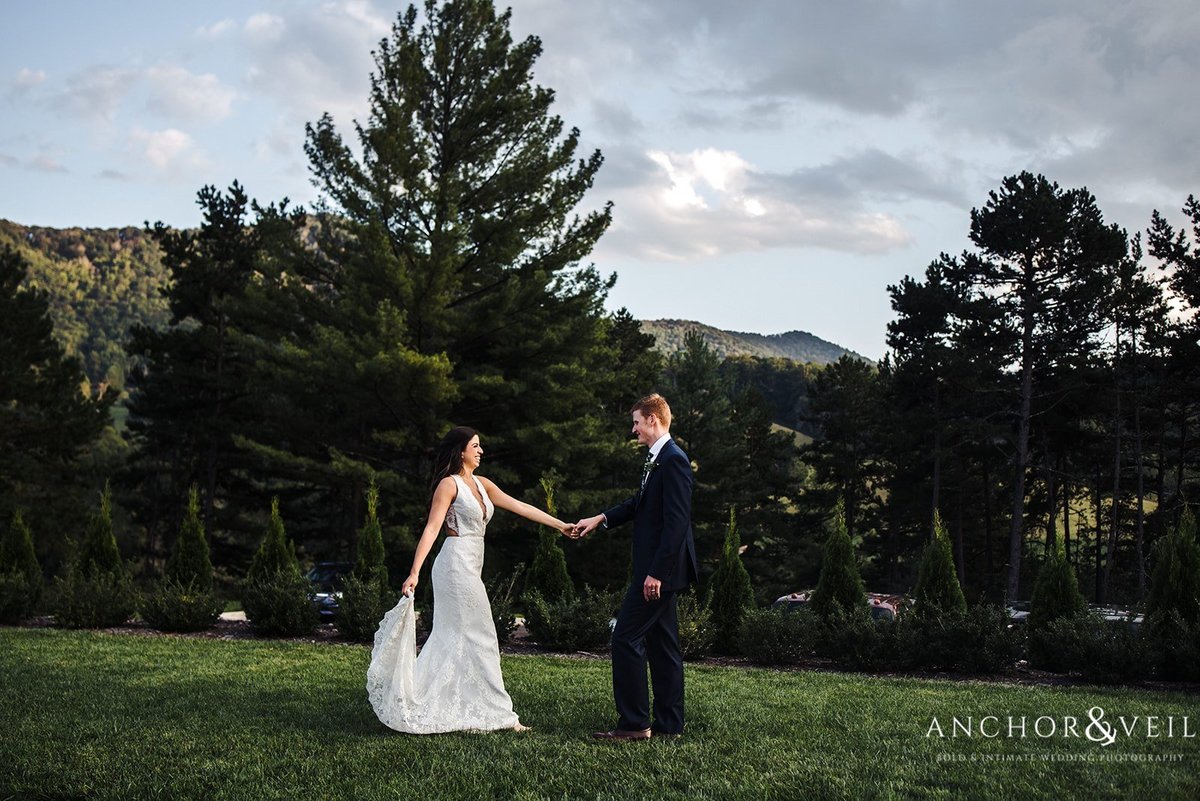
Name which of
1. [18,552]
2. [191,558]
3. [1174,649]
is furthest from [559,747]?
[18,552]

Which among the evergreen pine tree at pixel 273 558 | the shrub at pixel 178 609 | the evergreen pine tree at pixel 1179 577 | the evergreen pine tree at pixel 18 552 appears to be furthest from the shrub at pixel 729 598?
the evergreen pine tree at pixel 18 552

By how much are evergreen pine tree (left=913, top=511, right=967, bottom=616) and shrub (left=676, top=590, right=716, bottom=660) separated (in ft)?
8.65

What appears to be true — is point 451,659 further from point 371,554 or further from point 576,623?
point 371,554

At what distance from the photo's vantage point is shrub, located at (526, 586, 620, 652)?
499 inches

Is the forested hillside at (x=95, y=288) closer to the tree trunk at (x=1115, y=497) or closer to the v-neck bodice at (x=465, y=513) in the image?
the tree trunk at (x=1115, y=497)

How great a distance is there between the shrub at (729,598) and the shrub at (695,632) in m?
0.36

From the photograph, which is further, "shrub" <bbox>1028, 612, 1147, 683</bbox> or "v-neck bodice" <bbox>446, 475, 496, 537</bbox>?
"shrub" <bbox>1028, 612, 1147, 683</bbox>

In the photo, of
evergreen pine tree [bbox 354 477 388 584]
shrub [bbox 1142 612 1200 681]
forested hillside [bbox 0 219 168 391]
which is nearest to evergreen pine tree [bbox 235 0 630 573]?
evergreen pine tree [bbox 354 477 388 584]

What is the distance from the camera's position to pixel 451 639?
6.72m

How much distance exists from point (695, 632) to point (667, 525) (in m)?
6.41

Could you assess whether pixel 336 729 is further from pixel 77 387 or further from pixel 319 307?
pixel 77 387

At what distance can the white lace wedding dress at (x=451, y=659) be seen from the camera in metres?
6.44

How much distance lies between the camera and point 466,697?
6551 mm

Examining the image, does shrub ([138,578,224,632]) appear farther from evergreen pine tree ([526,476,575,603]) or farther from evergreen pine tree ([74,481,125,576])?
evergreen pine tree ([526,476,575,603])
